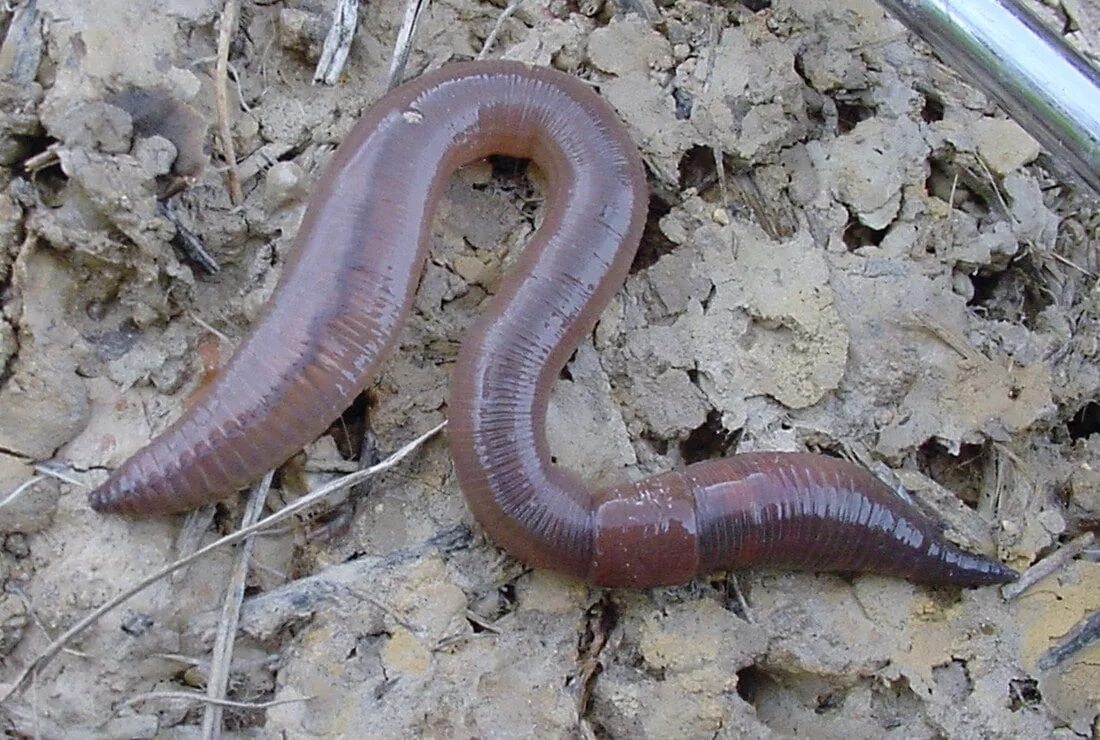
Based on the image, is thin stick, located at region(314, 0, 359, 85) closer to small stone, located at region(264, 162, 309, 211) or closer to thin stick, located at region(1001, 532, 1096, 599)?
small stone, located at region(264, 162, 309, 211)

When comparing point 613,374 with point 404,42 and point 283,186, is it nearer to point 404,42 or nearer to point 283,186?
point 283,186

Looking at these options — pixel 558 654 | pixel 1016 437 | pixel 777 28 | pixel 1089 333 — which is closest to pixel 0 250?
pixel 558 654

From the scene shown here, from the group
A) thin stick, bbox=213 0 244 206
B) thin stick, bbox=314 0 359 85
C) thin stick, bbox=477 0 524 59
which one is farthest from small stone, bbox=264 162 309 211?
thin stick, bbox=477 0 524 59

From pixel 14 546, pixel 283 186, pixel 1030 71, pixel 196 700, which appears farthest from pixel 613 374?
pixel 14 546

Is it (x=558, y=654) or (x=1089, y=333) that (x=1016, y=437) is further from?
(x=558, y=654)

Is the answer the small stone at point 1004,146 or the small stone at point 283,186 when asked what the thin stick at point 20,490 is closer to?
the small stone at point 283,186

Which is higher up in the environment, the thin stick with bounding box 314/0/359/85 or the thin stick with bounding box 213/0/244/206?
the thin stick with bounding box 314/0/359/85
